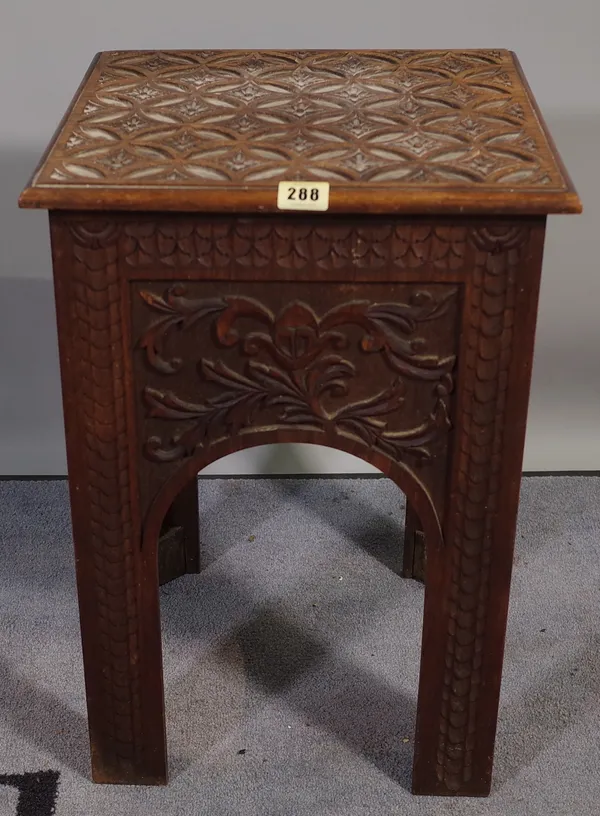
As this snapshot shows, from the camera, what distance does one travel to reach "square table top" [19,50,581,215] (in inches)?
46.5

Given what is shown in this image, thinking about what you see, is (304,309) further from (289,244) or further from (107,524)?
(107,524)

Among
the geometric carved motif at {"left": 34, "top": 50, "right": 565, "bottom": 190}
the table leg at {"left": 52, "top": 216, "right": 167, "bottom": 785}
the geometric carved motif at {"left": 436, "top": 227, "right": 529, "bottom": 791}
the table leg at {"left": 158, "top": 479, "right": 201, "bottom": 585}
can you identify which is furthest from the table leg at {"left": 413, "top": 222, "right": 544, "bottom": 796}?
the table leg at {"left": 158, "top": 479, "right": 201, "bottom": 585}

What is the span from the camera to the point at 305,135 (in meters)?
1.32

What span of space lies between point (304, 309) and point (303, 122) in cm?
23

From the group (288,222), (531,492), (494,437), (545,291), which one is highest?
(288,222)

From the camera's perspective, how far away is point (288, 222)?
3.95 ft

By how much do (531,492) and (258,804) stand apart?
814mm

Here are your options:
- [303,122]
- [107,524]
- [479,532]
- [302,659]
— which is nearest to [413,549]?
[302,659]

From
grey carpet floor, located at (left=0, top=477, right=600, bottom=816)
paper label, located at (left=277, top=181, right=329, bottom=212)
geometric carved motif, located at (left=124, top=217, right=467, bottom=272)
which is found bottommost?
grey carpet floor, located at (left=0, top=477, right=600, bottom=816)

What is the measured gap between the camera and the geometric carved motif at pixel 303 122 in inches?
48.1

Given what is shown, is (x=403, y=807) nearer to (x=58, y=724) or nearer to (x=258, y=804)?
(x=258, y=804)

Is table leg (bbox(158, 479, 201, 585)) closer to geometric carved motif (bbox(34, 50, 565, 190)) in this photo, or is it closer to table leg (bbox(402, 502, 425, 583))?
table leg (bbox(402, 502, 425, 583))

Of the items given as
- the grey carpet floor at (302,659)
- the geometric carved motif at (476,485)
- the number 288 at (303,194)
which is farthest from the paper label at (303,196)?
the grey carpet floor at (302,659)

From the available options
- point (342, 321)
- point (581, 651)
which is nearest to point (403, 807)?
point (581, 651)
